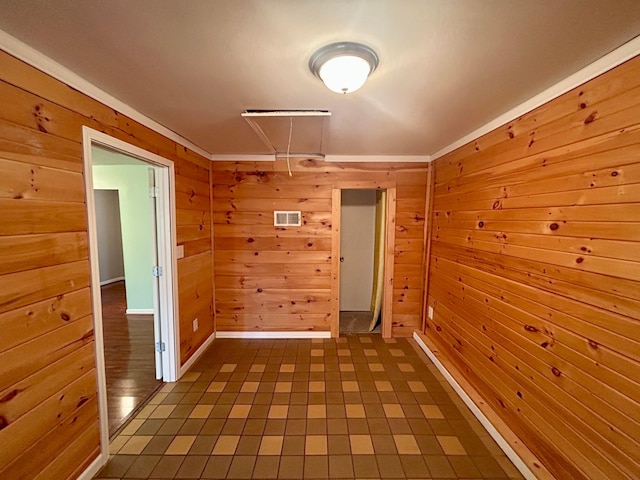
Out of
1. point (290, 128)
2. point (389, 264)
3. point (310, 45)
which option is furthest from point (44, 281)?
point (389, 264)

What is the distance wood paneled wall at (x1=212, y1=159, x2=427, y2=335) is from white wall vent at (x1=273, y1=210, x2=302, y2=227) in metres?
0.05

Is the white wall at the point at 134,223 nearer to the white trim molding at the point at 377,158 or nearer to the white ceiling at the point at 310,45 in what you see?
the white ceiling at the point at 310,45

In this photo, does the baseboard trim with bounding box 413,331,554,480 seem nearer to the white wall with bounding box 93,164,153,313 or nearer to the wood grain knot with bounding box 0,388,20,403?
the wood grain knot with bounding box 0,388,20,403

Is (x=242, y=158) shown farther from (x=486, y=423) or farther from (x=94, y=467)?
(x=486, y=423)

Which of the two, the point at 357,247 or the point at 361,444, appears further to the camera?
the point at 357,247

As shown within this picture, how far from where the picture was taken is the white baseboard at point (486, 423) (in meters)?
1.53

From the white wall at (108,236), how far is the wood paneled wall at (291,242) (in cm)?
425

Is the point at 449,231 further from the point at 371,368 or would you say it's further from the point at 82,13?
the point at 82,13

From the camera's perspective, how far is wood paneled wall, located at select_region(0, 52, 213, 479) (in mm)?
1084

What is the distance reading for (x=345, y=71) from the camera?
3.81ft

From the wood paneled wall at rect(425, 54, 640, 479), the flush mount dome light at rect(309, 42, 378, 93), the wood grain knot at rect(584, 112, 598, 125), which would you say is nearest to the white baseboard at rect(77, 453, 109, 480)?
the flush mount dome light at rect(309, 42, 378, 93)

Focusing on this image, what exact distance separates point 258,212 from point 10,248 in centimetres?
215

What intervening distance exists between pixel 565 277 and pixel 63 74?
2.75 meters

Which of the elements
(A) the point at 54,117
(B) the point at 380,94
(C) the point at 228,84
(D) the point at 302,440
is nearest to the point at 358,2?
(B) the point at 380,94
